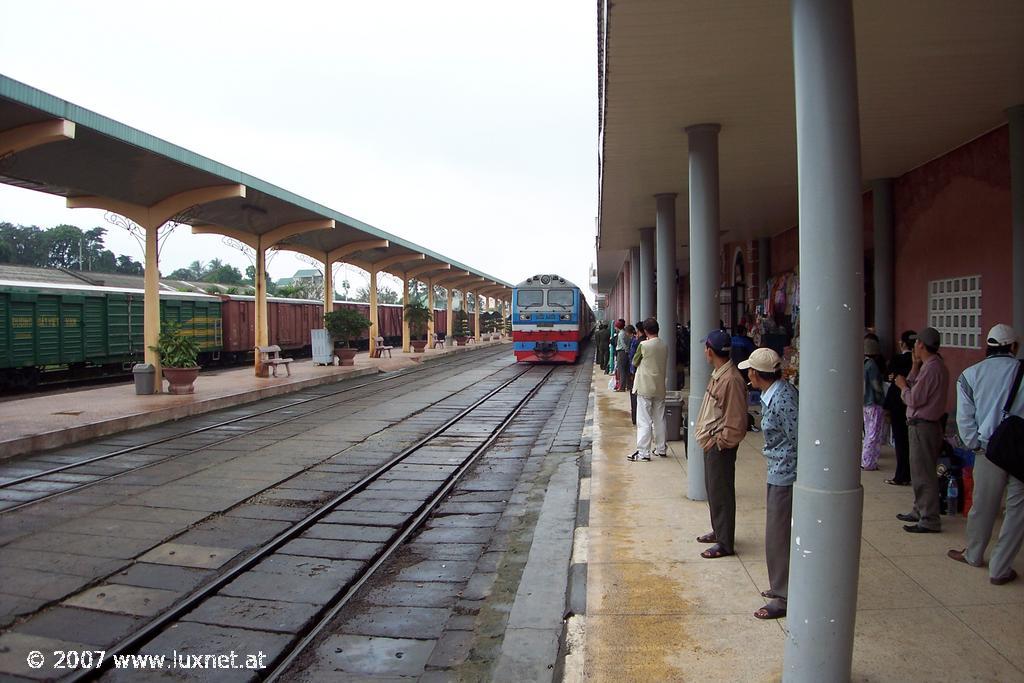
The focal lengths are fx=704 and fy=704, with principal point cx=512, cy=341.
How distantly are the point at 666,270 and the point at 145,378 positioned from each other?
1096cm

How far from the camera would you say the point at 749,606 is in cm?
415

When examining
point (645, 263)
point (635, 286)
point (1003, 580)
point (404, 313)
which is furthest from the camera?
point (404, 313)

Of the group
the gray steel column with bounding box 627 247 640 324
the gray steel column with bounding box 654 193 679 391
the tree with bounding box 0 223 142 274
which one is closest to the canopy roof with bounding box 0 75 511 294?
the gray steel column with bounding box 627 247 640 324

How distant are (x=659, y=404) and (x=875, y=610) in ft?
14.7

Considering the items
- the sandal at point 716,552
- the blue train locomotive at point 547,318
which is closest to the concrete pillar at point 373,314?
the blue train locomotive at point 547,318

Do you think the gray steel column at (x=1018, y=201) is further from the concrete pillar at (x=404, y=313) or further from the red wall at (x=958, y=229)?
the concrete pillar at (x=404, y=313)

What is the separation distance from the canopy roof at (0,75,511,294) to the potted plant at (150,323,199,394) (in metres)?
3.02

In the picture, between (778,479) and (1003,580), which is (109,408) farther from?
(1003,580)

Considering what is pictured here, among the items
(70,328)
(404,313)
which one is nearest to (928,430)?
(70,328)

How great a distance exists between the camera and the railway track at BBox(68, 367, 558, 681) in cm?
418

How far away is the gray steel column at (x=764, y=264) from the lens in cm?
1764

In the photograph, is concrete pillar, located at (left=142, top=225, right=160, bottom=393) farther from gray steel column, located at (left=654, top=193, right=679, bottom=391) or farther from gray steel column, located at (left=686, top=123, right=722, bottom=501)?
gray steel column, located at (left=686, top=123, right=722, bottom=501)

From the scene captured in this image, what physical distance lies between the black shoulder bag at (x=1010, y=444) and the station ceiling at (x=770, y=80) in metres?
2.45

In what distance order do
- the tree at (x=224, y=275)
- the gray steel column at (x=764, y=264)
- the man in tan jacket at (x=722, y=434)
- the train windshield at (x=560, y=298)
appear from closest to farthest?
1. the man in tan jacket at (x=722, y=434)
2. the gray steel column at (x=764, y=264)
3. the train windshield at (x=560, y=298)
4. the tree at (x=224, y=275)
